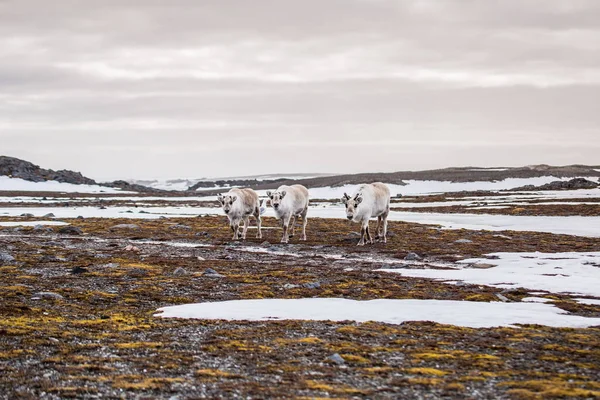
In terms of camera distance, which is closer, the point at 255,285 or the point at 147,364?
the point at 147,364

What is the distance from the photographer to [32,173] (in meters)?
122

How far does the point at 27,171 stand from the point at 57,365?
123148 mm

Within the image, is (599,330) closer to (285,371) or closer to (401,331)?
(401,331)

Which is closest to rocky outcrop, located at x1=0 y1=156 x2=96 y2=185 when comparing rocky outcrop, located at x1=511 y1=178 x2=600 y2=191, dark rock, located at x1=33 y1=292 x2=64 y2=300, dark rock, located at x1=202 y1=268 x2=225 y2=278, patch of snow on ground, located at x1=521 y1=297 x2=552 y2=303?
rocky outcrop, located at x1=511 y1=178 x2=600 y2=191

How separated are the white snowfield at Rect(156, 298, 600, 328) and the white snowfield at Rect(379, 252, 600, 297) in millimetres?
3163

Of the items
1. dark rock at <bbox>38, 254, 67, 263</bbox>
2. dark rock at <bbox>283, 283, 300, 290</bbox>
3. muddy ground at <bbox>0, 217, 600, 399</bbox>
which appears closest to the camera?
muddy ground at <bbox>0, 217, 600, 399</bbox>

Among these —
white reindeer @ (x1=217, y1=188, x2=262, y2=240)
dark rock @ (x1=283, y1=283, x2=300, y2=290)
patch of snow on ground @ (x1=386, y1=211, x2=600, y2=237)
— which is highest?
white reindeer @ (x1=217, y1=188, x2=262, y2=240)

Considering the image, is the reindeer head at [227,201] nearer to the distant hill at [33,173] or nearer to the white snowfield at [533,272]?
the white snowfield at [533,272]

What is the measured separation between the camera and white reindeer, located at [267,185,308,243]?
30.1 meters

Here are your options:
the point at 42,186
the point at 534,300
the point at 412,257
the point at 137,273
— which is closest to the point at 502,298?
the point at 534,300

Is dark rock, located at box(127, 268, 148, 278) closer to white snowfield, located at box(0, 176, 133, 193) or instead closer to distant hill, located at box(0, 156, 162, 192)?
white snowfield, located at box(0, 176, 133, 193)

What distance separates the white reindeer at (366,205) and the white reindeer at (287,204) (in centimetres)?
248

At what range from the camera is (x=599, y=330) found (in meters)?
11.8

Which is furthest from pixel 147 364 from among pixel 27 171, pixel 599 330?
pixel 27 171
